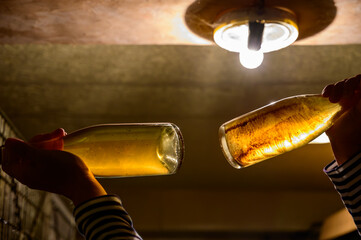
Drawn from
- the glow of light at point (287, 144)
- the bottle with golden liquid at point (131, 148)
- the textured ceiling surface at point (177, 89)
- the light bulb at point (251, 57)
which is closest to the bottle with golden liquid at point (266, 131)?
the glow of light at point (287, 144)

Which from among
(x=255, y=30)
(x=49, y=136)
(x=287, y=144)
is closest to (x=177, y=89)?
(x=255, y=30)

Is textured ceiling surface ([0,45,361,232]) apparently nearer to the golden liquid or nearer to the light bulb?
the light bulb

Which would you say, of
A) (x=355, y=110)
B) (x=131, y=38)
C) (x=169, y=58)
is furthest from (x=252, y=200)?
(x=355, y=110)

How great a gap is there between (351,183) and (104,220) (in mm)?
434

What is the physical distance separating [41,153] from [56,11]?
61 centimetres

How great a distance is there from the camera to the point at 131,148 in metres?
0.94

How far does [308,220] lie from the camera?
4.05 m

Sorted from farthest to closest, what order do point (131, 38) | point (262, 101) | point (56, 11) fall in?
point (262, 101)
point (131, 38)
point (56, 11)

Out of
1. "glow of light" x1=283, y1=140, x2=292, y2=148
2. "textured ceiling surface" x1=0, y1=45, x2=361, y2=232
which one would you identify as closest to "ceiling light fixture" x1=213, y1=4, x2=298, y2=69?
"glow of light" x1=283, y1=140, x2=292, y2=148

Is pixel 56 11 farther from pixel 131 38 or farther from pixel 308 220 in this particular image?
pixel 308 220

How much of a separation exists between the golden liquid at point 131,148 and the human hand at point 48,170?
225 mm

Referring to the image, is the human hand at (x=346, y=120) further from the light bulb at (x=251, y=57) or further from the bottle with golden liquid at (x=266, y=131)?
the light bulb at (x=251, y=57)

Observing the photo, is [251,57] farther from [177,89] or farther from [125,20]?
[177,89]

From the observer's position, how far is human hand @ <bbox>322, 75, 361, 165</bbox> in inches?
32.5
